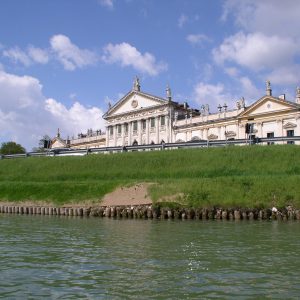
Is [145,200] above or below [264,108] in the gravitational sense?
below

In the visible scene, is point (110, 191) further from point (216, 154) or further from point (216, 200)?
point (216, 154)

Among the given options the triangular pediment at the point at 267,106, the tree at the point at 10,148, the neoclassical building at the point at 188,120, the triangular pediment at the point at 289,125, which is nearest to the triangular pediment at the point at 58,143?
the tree at the point at 10,148

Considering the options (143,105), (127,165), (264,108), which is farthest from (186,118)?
(127,165)

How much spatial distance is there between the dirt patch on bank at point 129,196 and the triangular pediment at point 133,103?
5572 cm

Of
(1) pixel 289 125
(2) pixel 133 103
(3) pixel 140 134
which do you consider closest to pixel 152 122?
(3) pixel 140 134

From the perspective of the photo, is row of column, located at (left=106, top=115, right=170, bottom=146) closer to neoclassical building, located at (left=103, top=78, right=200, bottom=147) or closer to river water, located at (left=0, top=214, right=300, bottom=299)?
neoclassical building, located at (left=103, top=78, right=200, bottom=147)

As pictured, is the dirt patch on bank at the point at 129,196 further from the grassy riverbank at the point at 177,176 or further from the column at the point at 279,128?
the column at the point at 279,128

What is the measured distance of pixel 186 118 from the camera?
3526 inches

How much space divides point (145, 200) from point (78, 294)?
2434 cm

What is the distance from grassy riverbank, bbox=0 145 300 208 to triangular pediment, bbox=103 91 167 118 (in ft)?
136

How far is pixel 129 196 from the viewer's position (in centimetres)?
3594

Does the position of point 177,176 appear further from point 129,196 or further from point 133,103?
point 133,103

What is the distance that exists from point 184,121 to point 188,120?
1.06 m

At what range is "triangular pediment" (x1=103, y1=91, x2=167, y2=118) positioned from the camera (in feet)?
308
